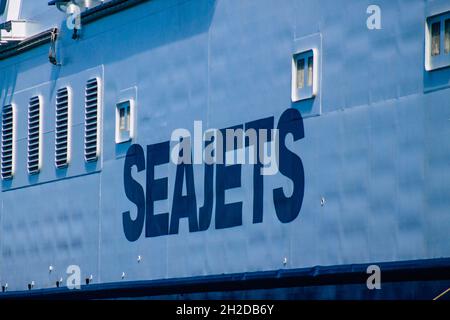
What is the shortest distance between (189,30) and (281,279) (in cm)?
343

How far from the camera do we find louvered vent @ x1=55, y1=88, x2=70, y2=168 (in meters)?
16.8

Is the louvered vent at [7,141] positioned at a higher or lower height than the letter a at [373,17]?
higher

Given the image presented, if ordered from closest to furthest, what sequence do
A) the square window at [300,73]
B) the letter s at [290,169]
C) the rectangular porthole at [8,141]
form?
the letter s at [290,169] → the square window at [300,73] → the rectangular porthole at [8,141]

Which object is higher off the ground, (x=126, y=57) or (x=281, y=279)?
(x=126, y=57)

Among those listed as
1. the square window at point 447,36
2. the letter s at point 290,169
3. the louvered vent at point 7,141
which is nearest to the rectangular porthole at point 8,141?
the louvered vent at point 7,141

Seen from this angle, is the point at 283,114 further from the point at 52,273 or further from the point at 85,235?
the point at 52,273

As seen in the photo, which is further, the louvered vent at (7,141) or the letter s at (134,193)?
the louvered vent at (7,141)

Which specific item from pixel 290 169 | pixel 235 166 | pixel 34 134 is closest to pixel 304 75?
pixel 290 169

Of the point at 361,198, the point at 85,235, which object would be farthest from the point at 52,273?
the point at 361,198

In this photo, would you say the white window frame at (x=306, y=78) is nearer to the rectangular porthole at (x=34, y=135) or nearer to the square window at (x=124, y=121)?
the square window at (x=124, y=121)

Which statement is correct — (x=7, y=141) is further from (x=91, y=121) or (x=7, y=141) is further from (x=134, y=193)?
(x=134, y=193)

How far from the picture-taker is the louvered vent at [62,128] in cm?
1675

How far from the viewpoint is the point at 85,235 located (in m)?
16.2

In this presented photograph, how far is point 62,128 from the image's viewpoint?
55.4 feet
